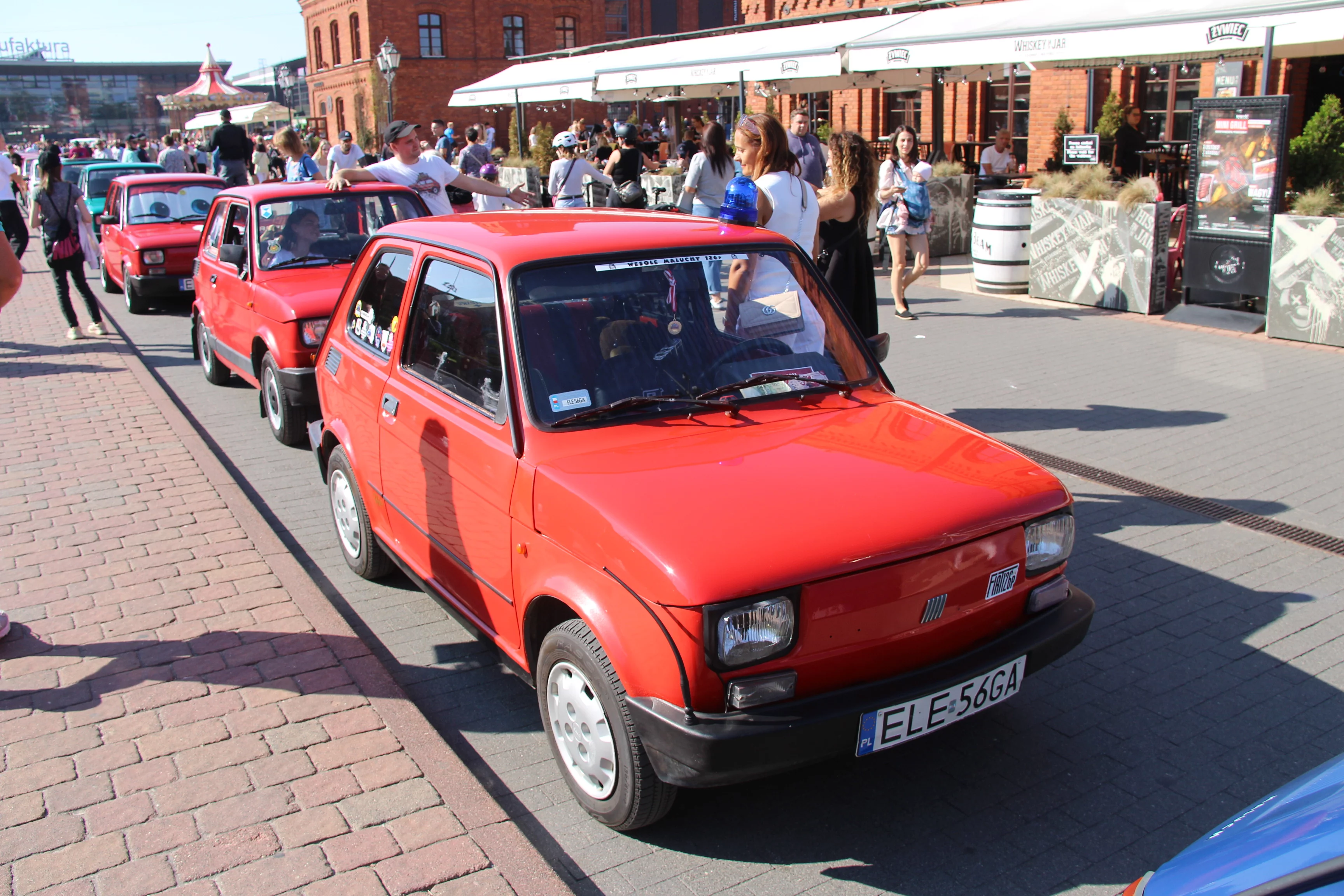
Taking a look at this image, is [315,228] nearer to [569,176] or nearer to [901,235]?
[901,235]

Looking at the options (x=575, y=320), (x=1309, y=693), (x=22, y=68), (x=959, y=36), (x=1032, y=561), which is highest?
(x=22, y=68)

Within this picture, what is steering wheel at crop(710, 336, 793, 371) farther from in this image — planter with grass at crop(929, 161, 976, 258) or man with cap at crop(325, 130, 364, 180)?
man with cap at crop(325, 130, 364, 180)

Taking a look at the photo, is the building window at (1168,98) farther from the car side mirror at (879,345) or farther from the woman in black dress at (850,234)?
the car side mirror at (879,345)

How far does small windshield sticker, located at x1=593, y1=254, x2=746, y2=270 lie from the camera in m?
3.88

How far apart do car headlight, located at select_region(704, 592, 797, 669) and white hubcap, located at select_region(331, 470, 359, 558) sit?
2.77 m

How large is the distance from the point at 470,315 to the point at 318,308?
11.5 feet

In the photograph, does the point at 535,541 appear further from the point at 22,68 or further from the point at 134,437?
the point at 22,68

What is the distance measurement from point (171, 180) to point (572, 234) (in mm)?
11898

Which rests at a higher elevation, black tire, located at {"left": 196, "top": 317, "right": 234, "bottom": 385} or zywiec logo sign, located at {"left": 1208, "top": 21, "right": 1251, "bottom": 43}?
zywiec logo sign, located at {"left": 1208, "top": 21, "right": 1251, "bottom": 43}

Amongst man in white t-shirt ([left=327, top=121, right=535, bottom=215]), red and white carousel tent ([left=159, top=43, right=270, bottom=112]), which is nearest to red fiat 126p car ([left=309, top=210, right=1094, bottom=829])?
man in white t-shirt ([left=327, top=121, right=535, bottom=215])

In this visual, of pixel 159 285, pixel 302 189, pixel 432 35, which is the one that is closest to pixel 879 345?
pixel 302 189

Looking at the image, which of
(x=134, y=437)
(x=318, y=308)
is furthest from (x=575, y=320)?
(x=134, y=437)

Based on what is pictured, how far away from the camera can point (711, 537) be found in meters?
2.89

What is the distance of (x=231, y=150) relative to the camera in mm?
18031
